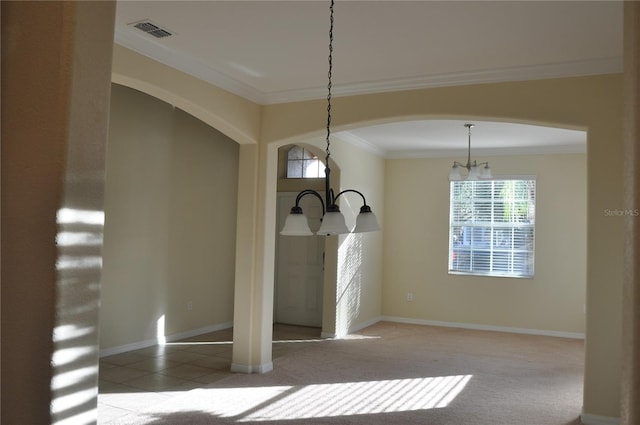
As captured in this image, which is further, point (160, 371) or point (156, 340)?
point (156, 340)

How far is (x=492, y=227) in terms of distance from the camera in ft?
27.2

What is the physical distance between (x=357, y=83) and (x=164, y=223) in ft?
10.2

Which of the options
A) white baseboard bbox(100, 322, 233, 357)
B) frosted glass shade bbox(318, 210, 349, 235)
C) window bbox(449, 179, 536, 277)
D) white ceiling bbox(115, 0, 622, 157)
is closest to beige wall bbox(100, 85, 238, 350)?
white baseboard bbox(100, 322, 233, 357)

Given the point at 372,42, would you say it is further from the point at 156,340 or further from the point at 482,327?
the point at 482,327

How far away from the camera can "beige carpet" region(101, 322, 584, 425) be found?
4.19m

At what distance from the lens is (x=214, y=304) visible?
7523 mm

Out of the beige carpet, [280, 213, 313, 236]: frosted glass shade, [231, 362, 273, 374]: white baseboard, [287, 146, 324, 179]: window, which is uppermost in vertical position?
[287, 146, 324, 179]: window

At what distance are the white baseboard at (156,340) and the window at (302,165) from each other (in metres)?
2.46

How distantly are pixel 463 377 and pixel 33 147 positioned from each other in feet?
16.3

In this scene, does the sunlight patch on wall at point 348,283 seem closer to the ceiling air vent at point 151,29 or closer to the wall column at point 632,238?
the ceiling air vent at point 151,29

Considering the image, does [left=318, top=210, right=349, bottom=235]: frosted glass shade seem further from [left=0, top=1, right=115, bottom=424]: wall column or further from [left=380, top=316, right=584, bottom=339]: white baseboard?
[left=380, top=316, right=584, bottom=339]: white baseboard

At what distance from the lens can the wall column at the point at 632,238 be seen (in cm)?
127

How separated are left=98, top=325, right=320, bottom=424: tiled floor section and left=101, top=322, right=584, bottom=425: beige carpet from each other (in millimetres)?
136

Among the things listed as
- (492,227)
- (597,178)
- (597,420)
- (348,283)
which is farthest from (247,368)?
(492,227)
